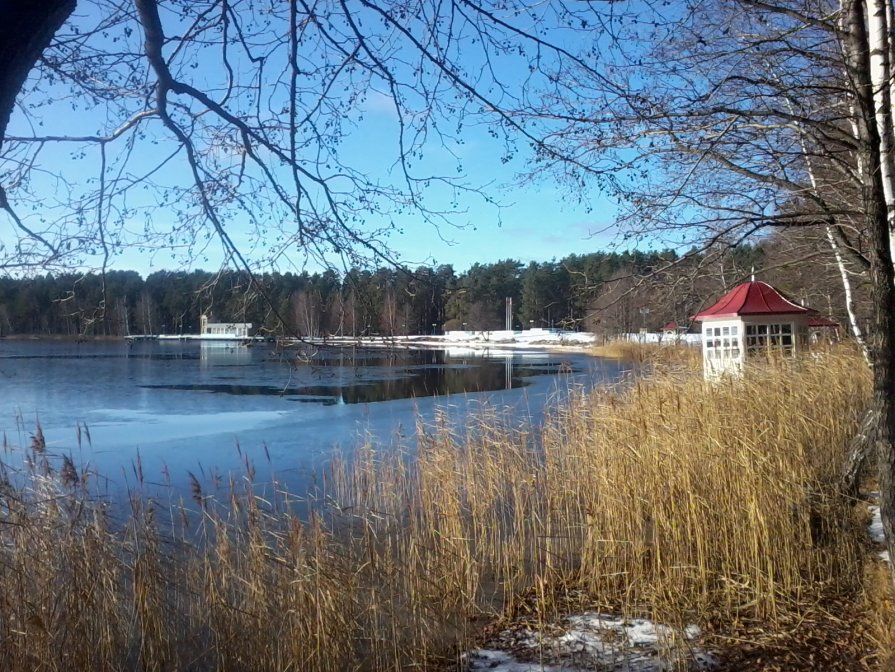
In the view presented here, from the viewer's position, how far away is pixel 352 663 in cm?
437

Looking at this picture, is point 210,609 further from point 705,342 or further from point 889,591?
point 705,342

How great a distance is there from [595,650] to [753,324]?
866cm

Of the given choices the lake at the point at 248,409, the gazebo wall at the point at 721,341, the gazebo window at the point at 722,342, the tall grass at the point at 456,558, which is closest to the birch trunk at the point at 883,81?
the tall grass at the point at 456,558

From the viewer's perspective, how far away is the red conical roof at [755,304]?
38.6ft

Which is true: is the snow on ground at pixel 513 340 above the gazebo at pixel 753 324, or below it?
below

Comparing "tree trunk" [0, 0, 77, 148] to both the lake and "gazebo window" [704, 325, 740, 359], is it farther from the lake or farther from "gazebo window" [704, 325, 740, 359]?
"gazebo window" [704, 325, 740, 359]

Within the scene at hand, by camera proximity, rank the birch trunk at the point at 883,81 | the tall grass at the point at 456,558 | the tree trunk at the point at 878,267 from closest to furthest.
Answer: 1. the tree trunk at the point at 878,267
2. the tall grass at the point at 456,558
3. the birch trunk at the point at 883,81

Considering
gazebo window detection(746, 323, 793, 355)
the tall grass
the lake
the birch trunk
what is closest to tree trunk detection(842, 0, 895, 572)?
the birch trunk

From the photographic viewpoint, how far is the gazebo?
11688mm

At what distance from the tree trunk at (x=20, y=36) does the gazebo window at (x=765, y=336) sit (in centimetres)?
1120

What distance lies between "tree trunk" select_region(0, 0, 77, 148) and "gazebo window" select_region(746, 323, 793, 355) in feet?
36.7

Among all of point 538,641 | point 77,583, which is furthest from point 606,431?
point 77,583

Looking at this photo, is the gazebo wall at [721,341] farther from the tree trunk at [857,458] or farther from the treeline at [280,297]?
the treeline at [280,297]

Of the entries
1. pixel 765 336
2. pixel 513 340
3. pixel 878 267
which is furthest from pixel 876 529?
pixel 513 340
